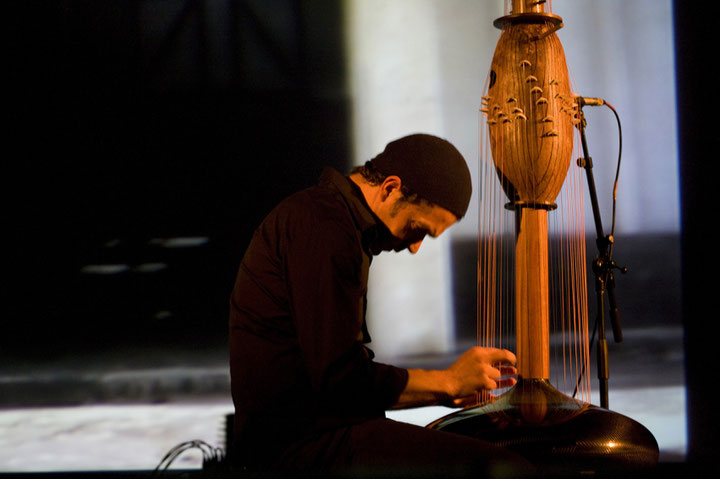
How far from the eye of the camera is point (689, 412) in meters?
3.16

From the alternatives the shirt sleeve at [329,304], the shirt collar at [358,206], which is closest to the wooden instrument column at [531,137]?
the shirt collar at [358,206]

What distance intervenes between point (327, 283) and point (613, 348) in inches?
82.8

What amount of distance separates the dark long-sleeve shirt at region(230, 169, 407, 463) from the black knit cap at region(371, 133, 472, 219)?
0.37 ft

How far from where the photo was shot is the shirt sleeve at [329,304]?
1399 millimetres

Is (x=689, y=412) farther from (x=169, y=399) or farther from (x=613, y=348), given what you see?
(x=169, y=399)

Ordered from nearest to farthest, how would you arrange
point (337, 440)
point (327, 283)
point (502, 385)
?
1. point (327, 283)
2. point (337, 440)
3. point (502, 385)

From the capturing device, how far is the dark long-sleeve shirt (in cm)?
141

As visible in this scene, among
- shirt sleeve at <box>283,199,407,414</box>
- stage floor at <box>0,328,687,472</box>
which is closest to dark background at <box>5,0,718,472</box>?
stage floor at <box>0,328,687,472</box>

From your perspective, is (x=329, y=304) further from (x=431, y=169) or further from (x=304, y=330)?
(x=431, y=169)

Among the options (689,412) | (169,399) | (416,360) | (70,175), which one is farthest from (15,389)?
(689,412)

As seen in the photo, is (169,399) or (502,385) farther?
(169,399)

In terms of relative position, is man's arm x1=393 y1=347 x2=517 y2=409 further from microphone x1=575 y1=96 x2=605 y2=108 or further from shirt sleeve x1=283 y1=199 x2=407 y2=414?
microphone x1=575 y1=96 x2=605 y2=108

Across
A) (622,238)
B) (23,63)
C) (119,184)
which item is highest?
(23,63)

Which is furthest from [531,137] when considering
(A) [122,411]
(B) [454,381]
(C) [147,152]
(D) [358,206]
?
(A) [122,411]
